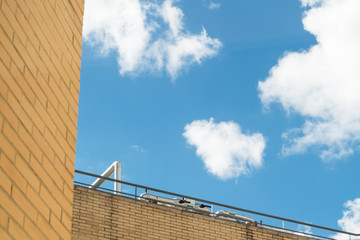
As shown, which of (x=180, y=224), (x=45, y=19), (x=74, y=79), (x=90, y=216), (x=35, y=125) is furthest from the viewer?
(x=180, y=224)

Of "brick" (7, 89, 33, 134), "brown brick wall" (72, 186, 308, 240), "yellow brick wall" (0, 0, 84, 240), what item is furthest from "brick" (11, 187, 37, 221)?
"brown brick wall" (72, 186, 308, 240)

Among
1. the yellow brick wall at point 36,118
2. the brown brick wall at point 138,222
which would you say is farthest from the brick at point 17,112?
the brown brick wall at point 138,222

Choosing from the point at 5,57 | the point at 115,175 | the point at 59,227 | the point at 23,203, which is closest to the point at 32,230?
the point at 23,203

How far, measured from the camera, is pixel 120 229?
14461 millimetres

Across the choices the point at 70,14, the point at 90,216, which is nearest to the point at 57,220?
the point at 70,14

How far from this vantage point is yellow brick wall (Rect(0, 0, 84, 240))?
132 inches

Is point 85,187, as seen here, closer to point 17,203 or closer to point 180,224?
point 180,224

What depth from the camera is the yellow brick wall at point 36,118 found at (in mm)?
3352

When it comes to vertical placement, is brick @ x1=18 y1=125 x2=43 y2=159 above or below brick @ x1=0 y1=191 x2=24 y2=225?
above

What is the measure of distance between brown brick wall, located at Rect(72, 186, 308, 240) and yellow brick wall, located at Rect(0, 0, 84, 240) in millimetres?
9806

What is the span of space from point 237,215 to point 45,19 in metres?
13.6

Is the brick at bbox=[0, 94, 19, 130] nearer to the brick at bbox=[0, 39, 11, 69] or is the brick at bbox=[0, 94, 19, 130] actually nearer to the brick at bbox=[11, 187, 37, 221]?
the brick at bbox=[0, 39, 11, 69]

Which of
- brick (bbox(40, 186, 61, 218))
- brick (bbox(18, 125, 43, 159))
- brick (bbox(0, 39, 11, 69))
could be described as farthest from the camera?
brick (bbox(40, 186, 61, 218))

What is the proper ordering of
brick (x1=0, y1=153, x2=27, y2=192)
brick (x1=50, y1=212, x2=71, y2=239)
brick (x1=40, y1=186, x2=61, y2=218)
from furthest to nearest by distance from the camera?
brick (x1=50, y1=212, x2=71, y2=239)
brick (x1=40, y1=186, x2=61, y2=218)
brick (x1=0, y1=153, x2=27, y2=192)
